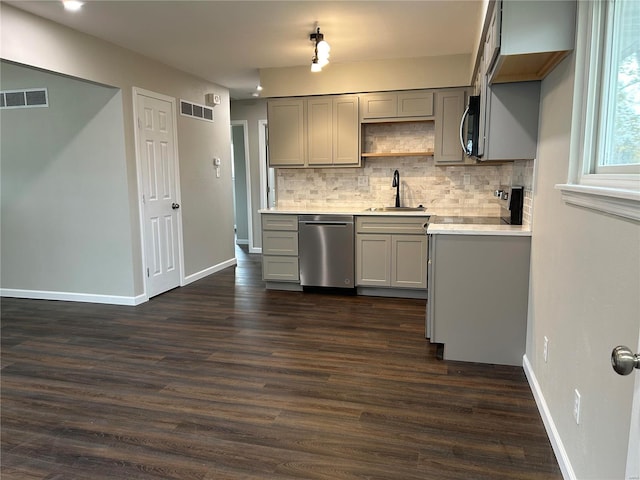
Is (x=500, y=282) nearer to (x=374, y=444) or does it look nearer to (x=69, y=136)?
(x=374, y=444)

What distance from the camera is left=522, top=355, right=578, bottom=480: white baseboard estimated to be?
1.79m

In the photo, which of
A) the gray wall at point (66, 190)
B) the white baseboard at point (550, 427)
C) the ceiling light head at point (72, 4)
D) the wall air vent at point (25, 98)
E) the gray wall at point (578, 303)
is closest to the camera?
the gray wall at point (578, 303)

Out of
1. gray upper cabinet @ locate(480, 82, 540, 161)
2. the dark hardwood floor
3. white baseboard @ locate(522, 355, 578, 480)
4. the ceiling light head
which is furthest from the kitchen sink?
the ceiling light head

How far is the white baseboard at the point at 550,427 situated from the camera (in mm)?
1791

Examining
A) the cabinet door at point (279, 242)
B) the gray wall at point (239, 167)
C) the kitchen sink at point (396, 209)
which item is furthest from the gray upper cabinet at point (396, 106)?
the gray wall at point (239, 167)

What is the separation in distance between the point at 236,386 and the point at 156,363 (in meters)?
0.72

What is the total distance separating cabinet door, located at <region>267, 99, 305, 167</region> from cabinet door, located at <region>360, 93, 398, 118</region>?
2.37ft

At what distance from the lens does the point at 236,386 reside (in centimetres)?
268

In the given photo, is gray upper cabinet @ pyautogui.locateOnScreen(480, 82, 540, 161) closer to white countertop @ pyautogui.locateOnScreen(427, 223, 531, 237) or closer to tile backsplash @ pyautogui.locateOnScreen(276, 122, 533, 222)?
white countertop @ pyautogui.locateOnScreen(427, 223, 531, 237)

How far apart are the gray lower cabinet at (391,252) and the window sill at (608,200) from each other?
258 cm

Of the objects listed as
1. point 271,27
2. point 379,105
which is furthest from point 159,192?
point 379,105

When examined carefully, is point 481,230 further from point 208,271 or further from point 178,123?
point 208,271

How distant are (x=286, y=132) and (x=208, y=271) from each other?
6.81 feet

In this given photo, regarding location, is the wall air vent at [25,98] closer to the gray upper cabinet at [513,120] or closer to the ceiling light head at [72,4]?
the ceiling light head at [72,4]
